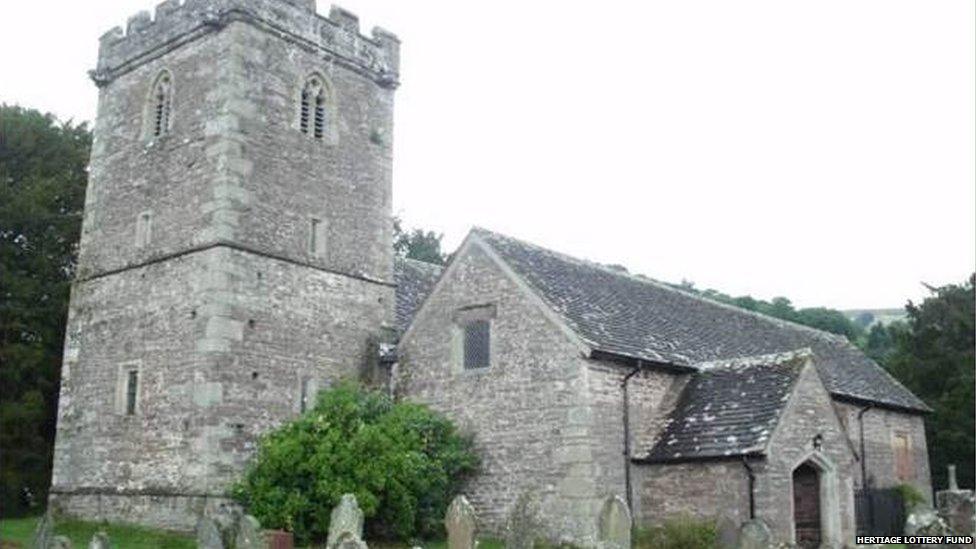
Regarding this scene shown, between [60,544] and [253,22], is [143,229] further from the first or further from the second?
[60,544]

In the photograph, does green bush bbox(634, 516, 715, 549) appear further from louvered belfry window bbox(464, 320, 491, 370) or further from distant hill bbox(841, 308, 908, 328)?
distant hill bbox(841, 308, 908, 328)

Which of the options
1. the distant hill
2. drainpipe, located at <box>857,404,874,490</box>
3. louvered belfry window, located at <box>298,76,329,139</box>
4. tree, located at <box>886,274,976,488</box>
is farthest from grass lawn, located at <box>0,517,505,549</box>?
the distant hill

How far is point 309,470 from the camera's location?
21219mm

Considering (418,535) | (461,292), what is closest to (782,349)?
(461,292)

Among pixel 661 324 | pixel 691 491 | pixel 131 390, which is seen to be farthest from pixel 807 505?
pixel 131 390

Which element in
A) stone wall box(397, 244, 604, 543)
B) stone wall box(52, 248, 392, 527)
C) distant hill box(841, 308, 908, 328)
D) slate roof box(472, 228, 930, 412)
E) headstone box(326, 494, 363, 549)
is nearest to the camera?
headstone box(326, 494, 363, 549)

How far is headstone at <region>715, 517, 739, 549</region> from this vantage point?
62.0 feet

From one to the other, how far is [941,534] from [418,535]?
12.0 metres

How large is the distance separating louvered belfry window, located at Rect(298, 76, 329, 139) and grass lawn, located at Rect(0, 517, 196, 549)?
34.1 feet

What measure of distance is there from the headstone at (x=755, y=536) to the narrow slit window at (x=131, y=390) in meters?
14.9

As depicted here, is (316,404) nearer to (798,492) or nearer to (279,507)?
(279,507)

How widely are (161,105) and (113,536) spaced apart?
10.9 metres

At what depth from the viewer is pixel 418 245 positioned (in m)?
54.3

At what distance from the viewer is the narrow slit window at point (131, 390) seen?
24484 millimetres
